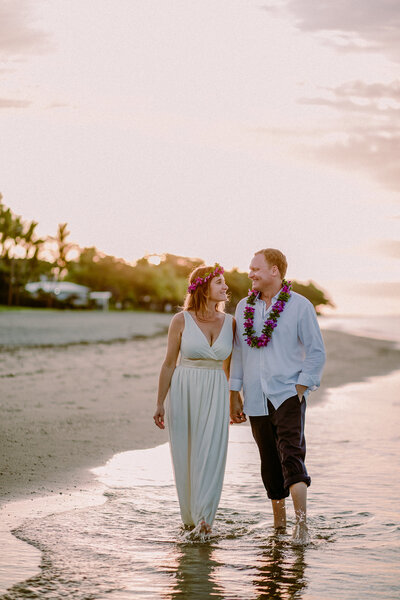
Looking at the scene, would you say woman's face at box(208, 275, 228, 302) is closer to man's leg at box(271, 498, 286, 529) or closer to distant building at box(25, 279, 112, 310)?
man's leg at box(271, 498, 286, 529)

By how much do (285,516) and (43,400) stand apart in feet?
22.1

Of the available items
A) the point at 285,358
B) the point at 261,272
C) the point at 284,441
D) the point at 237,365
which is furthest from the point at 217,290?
the point at 284,441

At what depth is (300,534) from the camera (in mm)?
5625

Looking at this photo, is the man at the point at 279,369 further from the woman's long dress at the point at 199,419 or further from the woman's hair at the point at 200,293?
the woman's hair at the point at 200,293

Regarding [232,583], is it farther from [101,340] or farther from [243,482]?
[101,340]

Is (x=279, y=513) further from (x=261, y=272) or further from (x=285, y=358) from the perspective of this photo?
(x=261, y=272)

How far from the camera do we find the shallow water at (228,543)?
4.62 meters

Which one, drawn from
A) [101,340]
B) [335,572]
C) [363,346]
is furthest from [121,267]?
[335,572]

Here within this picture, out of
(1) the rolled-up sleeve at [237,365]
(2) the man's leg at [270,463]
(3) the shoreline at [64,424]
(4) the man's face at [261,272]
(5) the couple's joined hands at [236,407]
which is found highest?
(4) the man's face at [261,272]

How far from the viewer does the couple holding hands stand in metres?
5.61

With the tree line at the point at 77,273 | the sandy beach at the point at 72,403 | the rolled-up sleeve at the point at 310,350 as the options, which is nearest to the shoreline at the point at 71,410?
the sandy beach at the point at 72,403

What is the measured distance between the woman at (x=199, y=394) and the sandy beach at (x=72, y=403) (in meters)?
1.56

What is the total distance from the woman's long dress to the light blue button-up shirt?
0.66ft

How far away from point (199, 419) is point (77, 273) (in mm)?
89896
